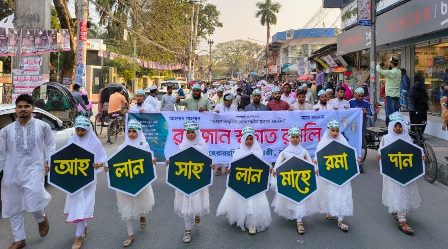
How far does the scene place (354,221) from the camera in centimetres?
602

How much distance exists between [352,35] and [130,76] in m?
21.6

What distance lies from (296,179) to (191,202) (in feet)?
4.22

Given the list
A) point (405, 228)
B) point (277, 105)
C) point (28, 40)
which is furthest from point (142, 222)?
point (28, 40)

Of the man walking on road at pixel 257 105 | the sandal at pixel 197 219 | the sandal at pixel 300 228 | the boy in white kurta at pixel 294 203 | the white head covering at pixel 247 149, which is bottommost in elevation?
the sandal at pixel 300 228

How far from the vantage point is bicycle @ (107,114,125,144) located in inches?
508

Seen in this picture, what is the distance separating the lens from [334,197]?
19.1ft

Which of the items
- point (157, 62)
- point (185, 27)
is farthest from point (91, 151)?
point (185, 27)

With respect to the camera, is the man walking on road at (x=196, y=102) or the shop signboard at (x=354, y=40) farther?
the shop signboard at (x=354, y=40)

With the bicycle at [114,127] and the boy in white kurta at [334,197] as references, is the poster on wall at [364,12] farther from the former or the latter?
the boy in white kurta at [334,197]

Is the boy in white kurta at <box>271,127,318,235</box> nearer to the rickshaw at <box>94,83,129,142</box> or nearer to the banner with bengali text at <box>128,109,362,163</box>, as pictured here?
the banner with bengali text at <box>128,109,362,163</box>

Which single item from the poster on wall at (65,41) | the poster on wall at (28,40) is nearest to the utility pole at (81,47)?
the poster on wall at (65,41)

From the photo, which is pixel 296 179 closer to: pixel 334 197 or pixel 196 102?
pixel 334 197

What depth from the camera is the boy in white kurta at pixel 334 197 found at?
18.7 feet

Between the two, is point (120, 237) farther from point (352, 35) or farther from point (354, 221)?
point (352, 35)
